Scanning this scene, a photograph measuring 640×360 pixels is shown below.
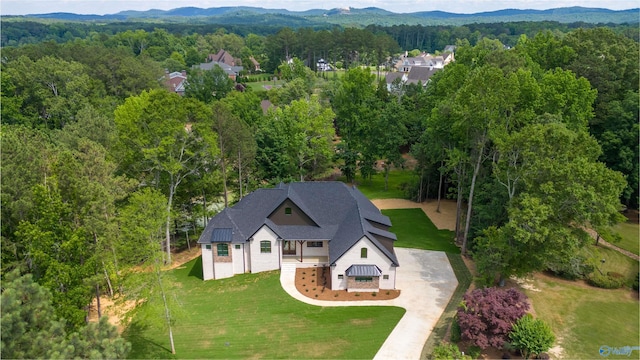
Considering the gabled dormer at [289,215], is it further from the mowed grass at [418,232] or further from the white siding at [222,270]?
the mowed grass at [418,232]

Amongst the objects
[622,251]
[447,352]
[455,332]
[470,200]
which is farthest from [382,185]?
[447,352]

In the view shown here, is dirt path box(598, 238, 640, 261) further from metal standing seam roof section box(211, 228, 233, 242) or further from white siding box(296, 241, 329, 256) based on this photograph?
metal standing seam roof section box(211, 228, 233, 242)

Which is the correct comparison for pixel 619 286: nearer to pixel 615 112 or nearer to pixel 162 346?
pixel 615 112

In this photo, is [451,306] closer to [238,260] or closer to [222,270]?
[238,260]

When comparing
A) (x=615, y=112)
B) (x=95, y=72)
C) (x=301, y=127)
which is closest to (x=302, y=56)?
(x=95, y=72)

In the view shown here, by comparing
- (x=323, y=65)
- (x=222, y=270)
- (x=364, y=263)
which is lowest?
(x=222, y=270)

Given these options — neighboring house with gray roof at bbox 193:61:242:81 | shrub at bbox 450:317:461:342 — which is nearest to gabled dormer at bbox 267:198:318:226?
shrub at bbox 450:317:461:342
